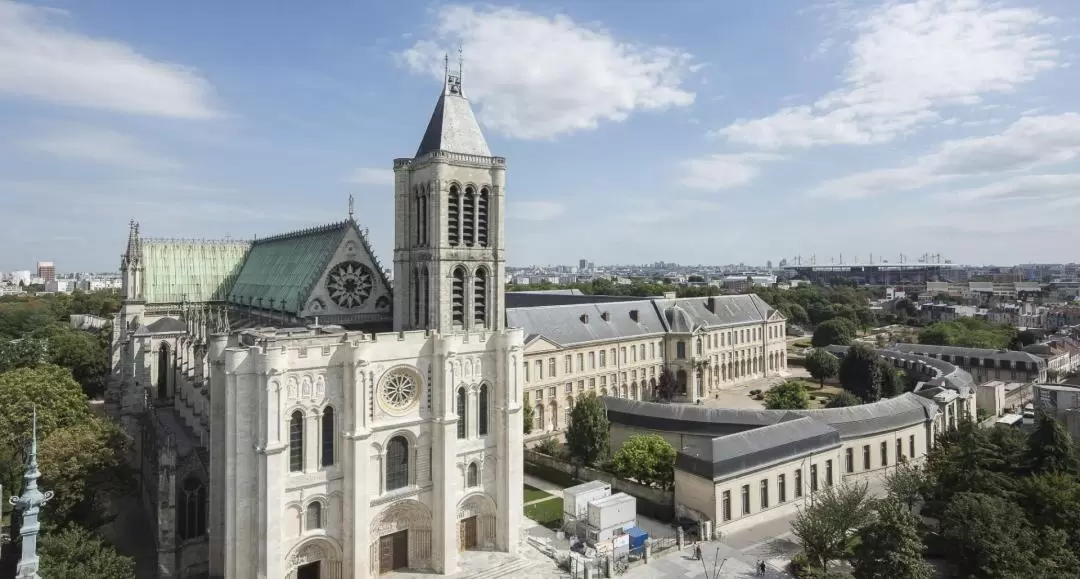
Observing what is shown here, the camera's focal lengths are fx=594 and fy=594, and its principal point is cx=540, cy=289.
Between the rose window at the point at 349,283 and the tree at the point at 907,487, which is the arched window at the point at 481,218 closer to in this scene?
the rose window at the point at 349,283

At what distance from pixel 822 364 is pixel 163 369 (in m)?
68.7

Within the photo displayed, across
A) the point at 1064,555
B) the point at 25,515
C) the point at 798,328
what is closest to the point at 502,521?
the point at 25,515

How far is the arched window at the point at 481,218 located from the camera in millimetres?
32281

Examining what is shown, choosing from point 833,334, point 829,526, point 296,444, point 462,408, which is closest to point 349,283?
point 462,408

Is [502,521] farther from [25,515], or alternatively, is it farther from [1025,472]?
[1025,472]

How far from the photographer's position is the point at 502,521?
3138cm

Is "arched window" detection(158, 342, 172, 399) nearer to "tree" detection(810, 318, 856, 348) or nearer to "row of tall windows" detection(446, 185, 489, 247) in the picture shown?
"row of tall windows" detection(446, 185, 489, 247)

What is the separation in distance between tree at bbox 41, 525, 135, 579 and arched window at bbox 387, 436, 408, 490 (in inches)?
420

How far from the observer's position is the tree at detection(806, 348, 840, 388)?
235ft

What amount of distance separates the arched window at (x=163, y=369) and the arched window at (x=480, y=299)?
30392 mm

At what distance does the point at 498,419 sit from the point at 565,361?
26.6m

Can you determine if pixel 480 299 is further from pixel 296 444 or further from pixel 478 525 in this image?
pixel 478 525

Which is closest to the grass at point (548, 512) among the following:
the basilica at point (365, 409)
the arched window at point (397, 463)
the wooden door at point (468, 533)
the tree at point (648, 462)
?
the basilica at point (365, 409)

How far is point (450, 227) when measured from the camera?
31609 mm
